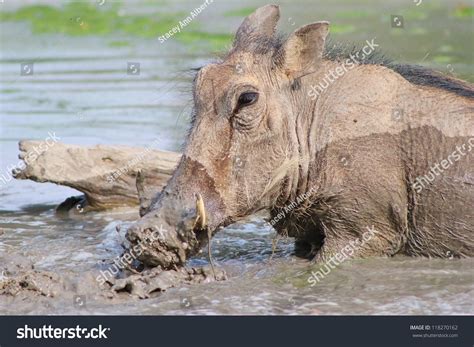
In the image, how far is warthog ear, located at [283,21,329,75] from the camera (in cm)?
888

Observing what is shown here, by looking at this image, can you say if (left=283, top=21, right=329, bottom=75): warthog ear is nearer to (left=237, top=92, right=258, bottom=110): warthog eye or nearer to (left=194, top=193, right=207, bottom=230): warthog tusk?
(left=237, top=92, right=258, bottom=110): warthog eye

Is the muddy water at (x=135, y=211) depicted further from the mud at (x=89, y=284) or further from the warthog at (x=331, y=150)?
the warthog at (x=331, y=150)

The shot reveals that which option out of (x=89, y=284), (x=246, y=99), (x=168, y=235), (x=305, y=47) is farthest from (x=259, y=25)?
(x=89, y=284)

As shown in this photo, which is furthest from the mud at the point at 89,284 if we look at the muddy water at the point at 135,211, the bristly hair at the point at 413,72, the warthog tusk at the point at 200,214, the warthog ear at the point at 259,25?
the bristly hair at the point at 413,72

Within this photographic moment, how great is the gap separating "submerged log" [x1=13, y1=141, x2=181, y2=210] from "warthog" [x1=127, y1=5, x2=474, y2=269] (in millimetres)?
2576

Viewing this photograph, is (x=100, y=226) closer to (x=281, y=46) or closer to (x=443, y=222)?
(x=281, y=46)

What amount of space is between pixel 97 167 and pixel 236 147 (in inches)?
137

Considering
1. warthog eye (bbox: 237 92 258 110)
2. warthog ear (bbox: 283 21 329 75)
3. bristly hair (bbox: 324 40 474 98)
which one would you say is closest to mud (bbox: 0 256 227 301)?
warthog eye (bbox: 237 92 258 110)

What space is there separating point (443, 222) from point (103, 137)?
292 inches

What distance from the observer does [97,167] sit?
11.8 meters

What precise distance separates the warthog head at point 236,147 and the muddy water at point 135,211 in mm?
555

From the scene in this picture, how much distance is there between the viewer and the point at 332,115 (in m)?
9.06

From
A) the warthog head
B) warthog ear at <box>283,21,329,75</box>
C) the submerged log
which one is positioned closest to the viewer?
the warthog head
